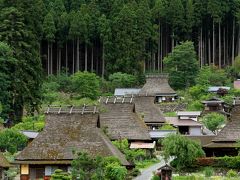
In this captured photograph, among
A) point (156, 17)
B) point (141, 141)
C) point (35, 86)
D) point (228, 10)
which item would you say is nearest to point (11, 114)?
point (35, 86)

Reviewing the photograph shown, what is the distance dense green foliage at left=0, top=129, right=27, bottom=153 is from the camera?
46.4 metres

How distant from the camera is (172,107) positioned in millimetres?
63062

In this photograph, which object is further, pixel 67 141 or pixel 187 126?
pixel 187 126

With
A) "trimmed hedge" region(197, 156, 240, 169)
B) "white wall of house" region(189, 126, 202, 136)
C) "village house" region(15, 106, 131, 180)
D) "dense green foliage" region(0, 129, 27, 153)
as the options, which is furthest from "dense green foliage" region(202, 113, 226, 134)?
"village house" region(15, 106, 131, 180)

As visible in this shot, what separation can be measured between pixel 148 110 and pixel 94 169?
74.4 ft

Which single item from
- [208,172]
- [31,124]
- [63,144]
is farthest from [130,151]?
[31,124]

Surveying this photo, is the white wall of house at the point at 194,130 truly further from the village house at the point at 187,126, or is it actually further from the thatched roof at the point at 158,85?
the thatched roof at the point at 158,85

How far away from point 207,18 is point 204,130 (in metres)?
29.0

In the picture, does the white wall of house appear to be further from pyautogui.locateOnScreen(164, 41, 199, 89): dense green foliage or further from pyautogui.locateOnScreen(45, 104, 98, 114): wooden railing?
pyautogui.locateOnScreen(45, 104, 98, 114): wooden railing

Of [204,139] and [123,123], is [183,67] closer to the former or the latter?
[123,123]

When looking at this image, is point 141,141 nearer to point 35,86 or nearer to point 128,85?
point 35,86

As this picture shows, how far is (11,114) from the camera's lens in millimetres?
55219

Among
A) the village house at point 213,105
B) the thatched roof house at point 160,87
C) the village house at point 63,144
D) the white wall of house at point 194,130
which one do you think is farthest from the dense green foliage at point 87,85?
the village house at point 63,144

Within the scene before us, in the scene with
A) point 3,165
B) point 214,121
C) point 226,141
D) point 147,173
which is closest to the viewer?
point 3,165
